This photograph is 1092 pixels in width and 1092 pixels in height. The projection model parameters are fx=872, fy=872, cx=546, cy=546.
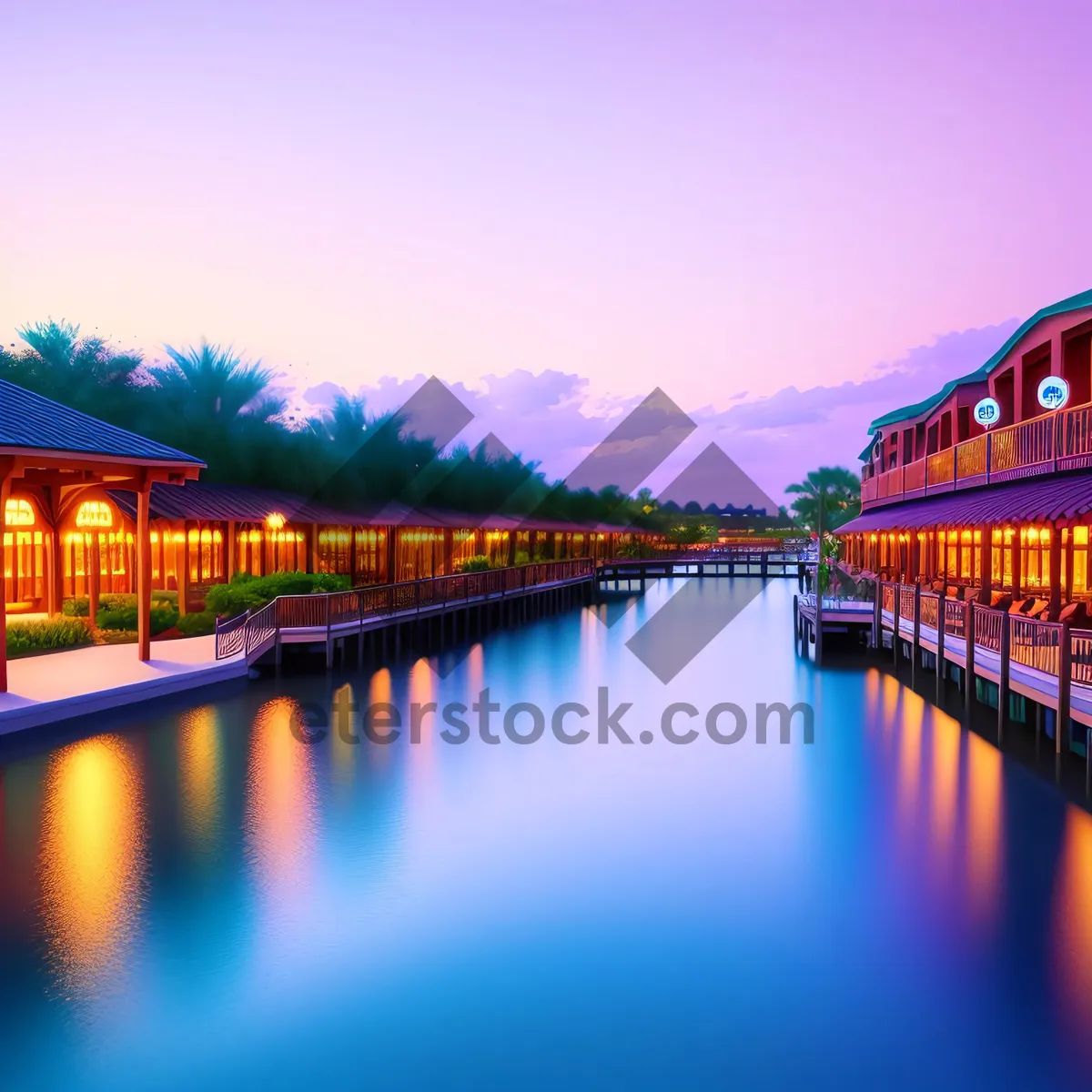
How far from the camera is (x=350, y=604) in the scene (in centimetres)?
2431

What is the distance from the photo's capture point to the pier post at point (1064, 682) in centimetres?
1216

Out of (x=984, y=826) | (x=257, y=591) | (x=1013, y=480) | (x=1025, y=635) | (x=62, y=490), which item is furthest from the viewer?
(x=62, y=490)

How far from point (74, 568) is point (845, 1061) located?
78.9 feet

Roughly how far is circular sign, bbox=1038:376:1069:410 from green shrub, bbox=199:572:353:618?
18.7 meters

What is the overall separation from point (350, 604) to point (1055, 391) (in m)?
18.1

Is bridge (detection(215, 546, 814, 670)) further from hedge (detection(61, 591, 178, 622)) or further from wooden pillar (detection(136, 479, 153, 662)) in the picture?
hedge (detection(61, 591, 178, 622))

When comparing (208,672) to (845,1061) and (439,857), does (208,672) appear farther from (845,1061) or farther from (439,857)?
(845,1061)

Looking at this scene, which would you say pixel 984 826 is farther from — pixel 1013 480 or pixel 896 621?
pixel 896 621

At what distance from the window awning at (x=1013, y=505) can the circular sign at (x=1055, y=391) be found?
170cm

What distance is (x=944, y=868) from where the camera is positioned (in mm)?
9719

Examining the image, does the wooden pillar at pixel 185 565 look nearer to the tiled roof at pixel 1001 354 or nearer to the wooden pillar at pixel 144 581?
the wooden pillar at pixel 144 581

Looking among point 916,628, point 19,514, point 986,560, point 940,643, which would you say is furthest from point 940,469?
point 19,514

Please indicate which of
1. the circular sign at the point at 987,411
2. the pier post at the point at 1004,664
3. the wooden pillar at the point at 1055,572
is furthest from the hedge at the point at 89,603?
the circular sign at the point at 987,411

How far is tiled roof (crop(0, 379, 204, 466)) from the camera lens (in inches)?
594
